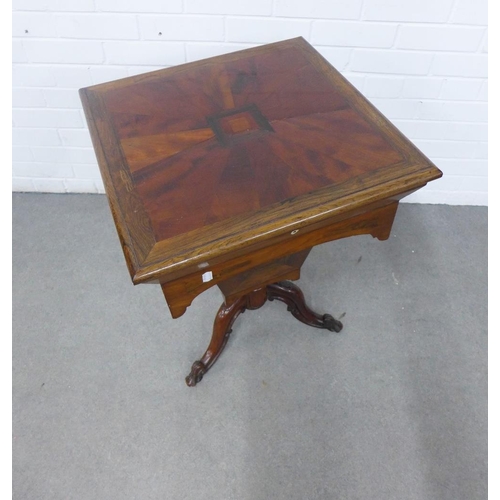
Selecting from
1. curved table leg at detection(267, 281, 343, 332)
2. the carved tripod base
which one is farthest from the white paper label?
curved table leg at detection(267, 281, 343, 332)

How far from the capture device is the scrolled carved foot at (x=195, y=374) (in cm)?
128

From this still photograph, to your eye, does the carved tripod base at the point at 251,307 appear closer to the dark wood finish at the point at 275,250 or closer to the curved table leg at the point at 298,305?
the curved table leg at the point at 298,305

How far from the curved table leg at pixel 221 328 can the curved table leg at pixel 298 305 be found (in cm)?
7

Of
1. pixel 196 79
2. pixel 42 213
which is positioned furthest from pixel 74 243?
pixel 196 79

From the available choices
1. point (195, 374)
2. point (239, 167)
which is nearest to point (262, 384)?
point (195, 374)

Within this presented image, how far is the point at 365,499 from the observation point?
43.8 inches

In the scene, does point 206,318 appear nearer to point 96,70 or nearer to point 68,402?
point 68,402

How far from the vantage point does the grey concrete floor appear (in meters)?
1.15

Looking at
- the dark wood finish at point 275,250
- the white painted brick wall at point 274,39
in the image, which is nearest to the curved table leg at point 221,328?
the dark wood finish at point 275,250

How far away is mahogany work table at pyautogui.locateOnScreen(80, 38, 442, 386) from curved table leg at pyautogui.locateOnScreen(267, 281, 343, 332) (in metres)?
0.23

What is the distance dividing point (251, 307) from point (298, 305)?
0.52 ft

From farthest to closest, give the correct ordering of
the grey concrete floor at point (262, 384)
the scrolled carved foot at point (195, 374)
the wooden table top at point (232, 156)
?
1. the scrolled carved foot at point (195, 374)
2. the grey concrete floor at point (262, 384)
3. the wooden table top at point (232, 156)

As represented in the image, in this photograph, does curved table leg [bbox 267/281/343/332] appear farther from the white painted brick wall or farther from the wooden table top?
the white painted brick wall

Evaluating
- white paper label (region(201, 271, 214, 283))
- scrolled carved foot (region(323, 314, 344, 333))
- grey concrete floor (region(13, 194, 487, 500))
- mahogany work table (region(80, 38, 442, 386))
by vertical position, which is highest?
mahogany work table (region(80, 38, 442, 386))
